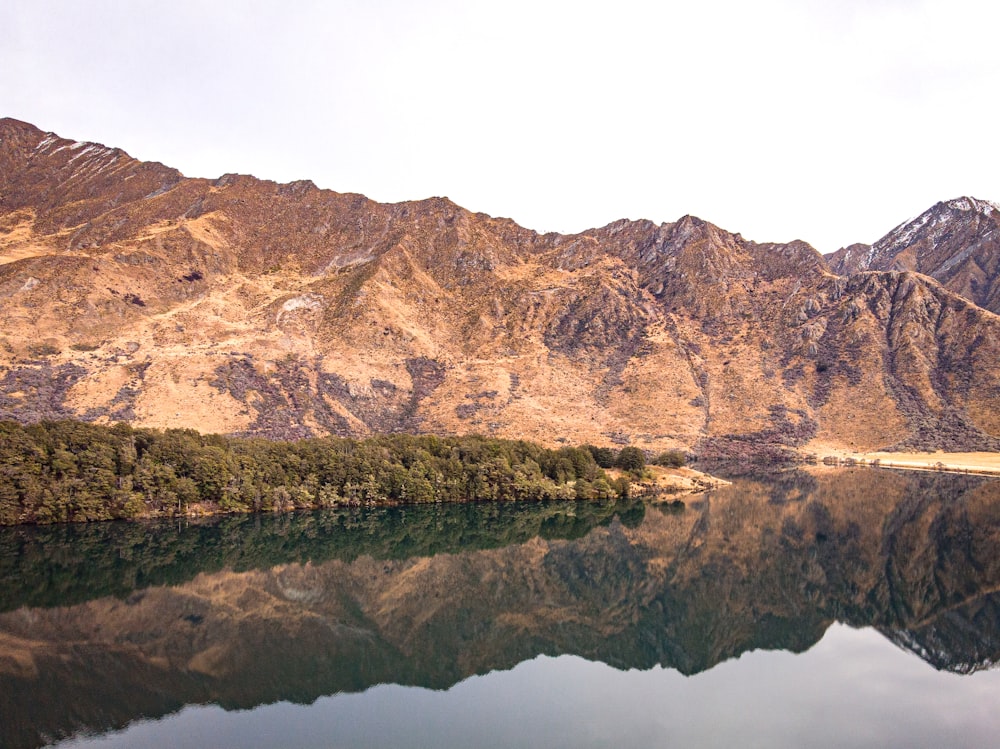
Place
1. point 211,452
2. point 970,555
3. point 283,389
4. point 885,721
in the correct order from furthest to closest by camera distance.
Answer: point 283,389 < point 211,452 < point 970,555 < point 885,721

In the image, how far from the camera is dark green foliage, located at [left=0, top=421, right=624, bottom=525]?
263 feet

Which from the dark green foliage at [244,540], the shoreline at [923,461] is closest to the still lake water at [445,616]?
the dark green foliage at [244,540]

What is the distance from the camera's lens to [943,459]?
495 ft

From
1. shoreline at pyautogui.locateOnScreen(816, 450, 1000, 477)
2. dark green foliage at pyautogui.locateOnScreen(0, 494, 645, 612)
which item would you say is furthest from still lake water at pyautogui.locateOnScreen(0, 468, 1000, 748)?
shoreline at pyautogui.locateOnScreen(816, 450, 1000, 477)

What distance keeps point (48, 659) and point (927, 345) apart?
767 feet

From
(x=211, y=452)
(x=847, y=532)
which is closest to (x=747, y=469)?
(x=847, y=532)

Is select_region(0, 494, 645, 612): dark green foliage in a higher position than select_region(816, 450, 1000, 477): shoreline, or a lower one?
lower

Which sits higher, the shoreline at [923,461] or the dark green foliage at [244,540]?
the shoreline at [923,461]

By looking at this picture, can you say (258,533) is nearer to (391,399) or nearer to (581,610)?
(581,610)

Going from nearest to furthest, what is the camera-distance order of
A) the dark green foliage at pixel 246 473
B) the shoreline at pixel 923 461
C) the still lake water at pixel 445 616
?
the still lake water at pixel 445 616 < the dark green foliage at pixel 246 473 < the shoreline at pixel 923 461

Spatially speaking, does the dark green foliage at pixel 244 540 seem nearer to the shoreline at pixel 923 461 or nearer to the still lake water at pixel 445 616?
the still lake water at pixel 445 616

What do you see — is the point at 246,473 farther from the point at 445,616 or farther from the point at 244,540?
the point at 445,616

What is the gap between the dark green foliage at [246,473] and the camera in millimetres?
80062

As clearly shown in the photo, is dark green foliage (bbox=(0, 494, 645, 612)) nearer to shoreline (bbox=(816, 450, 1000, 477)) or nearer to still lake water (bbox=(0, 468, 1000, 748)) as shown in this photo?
still lake water (bbox=(0, 468, 1000, 748))
